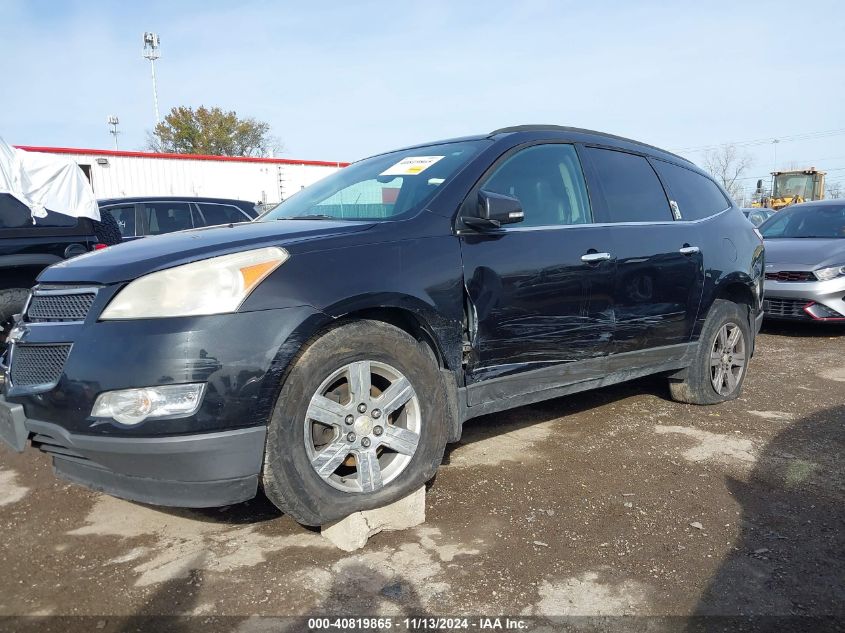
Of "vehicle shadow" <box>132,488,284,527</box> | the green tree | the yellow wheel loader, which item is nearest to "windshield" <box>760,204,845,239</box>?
"vehicle shadow" <box>132,488,284,527</box>

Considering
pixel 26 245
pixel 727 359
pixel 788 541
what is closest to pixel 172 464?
pixel 788 541

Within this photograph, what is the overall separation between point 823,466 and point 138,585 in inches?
135

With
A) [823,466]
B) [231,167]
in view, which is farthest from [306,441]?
[231,167]

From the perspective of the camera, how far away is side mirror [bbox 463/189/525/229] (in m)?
3.00

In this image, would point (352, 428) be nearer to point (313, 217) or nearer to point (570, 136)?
point (313, 217)

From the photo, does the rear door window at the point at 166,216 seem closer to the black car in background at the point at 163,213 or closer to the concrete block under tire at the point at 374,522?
the black car in background at the point at 163,213

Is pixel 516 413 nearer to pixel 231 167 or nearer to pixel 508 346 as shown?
pixel 508 346

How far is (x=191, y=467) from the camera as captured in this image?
7.63 ft

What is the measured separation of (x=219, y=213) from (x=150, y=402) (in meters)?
6.81

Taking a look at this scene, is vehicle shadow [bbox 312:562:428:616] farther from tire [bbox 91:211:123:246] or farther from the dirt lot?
tire [bbox 91:211:123:246]

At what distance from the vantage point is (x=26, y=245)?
18.5 ft

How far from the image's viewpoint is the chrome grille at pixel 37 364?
2436 mm

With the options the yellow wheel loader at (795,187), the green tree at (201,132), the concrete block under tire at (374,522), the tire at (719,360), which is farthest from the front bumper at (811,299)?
the green tree at (201,132)

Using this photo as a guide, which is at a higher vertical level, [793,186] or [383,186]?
[793,186]
